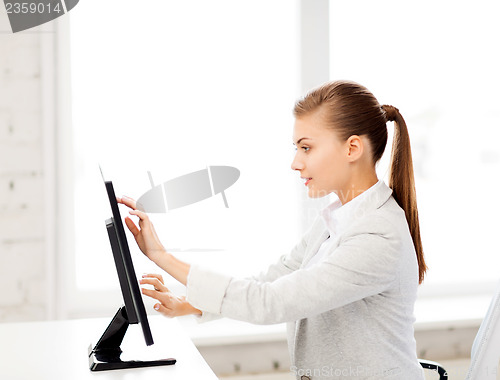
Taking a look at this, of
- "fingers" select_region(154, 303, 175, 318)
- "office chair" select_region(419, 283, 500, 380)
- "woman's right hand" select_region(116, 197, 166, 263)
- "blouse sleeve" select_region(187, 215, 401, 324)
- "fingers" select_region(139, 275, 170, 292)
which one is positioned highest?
"woman's right hand" select_region(116, 197, 166, 263)

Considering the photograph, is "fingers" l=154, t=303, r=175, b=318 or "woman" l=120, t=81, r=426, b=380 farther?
"fingers" l=154, t=303, r=175, b=318

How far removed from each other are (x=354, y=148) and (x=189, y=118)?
3.58 feet

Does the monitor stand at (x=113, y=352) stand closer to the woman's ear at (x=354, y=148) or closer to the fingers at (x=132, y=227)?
the fingers at (x=132, y=227)

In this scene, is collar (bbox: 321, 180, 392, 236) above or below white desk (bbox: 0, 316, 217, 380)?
above

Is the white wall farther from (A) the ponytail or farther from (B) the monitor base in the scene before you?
(A) the ponytail

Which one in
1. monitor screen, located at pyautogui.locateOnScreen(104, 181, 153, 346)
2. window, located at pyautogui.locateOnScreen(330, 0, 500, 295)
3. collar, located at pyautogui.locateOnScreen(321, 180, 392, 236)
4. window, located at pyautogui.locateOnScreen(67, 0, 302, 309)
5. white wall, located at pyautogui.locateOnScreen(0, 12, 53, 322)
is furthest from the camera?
window, located at pyautogui.locateOnScreen(330, 0, 500, 295)

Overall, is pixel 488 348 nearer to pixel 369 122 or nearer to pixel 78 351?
pixel 369 122

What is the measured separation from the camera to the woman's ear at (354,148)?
145 cm

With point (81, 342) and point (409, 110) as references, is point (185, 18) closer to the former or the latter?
point (409, 110)

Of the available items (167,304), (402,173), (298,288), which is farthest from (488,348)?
(167,304)

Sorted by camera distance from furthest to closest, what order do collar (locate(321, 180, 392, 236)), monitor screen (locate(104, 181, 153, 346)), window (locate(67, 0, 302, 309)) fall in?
window (locate(67, 0, 302, 309)), collar (locate(321, 180, 392, 236)), monitor screen (locate(104, 181, 153, 346))

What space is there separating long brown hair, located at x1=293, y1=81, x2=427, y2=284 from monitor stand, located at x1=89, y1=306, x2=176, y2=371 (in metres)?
0.60

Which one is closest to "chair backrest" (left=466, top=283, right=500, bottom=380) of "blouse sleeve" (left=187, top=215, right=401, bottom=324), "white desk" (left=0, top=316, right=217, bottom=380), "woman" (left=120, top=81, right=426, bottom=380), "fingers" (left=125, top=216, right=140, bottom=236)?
"woman" (left=120, top=81, right=426, bottom=380)

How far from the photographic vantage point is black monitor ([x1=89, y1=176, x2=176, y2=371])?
119cm
